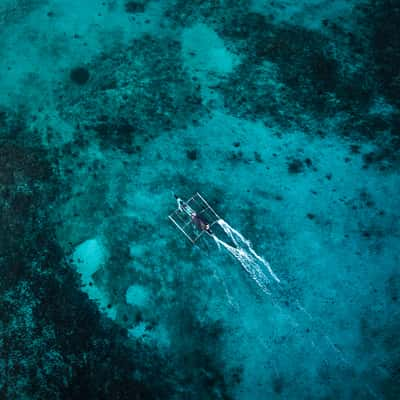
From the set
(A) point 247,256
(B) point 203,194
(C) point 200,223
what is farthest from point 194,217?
(A) point 247,256

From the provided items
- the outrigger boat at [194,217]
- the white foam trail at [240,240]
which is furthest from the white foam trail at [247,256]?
the outrigger boat at [194,217]

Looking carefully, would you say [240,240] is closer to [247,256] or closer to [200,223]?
[247,256]

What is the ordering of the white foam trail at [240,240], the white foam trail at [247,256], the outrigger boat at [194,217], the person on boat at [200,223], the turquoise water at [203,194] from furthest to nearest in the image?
1. the outrigger boat at [194,217]
2. the person on boat at [200,223]
3. the white foam trail at [240,240]
4. the white foam trail at [247,256]
5. the turquoise water at [203,194]

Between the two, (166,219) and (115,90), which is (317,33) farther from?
(166,219)

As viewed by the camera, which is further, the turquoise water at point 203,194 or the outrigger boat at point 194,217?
the outrigger boat at point 194,217

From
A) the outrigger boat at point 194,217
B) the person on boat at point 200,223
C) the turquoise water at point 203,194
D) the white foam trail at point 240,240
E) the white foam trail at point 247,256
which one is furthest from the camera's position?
the outrigger boat at point 194,217

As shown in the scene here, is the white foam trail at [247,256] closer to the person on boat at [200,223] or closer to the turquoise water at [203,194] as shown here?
the turquoise water at [203,194]

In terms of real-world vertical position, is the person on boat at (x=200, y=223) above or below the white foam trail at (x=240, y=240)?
above
